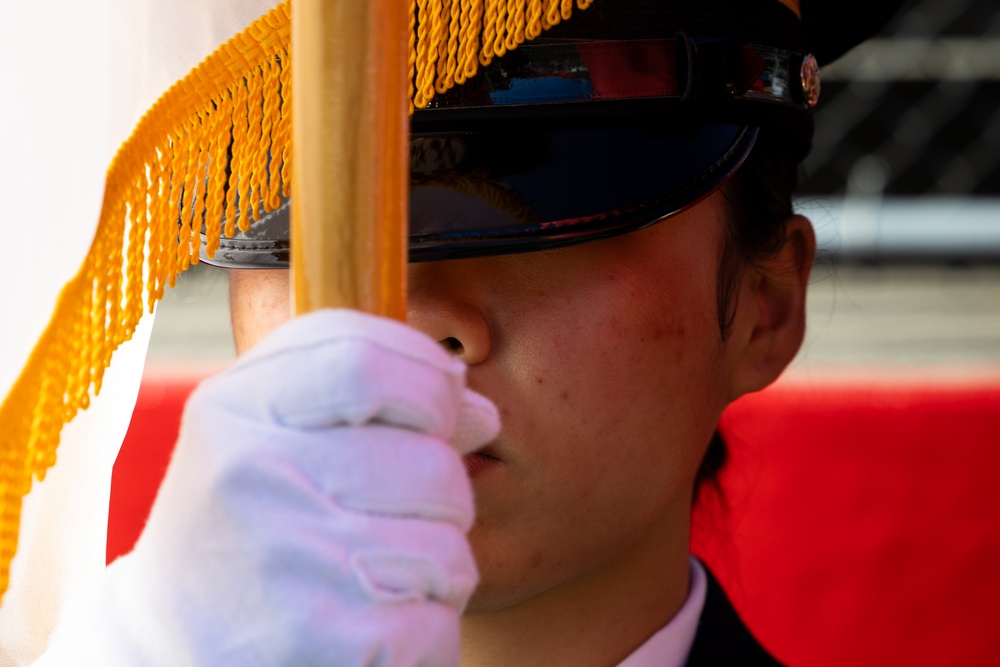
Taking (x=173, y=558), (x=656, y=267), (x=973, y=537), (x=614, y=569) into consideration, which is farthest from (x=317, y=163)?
(x=973, y=537)

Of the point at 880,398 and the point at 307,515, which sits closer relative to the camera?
the point at 307,515

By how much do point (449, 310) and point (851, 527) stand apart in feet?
3.96

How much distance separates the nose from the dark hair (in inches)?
8.9

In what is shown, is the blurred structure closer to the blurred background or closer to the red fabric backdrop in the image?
the blurred background

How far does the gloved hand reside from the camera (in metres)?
0.42

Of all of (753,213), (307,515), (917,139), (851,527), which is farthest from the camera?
(917,139)

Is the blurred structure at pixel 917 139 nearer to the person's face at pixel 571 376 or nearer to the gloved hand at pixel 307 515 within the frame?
the person's face at pixel 571 376

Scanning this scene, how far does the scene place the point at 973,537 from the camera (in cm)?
173

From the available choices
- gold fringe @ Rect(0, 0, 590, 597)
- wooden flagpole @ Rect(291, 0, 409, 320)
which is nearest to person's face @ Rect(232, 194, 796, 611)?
gold fringe @ Rect(0, 0, 590, 597)

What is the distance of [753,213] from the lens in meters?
0.92

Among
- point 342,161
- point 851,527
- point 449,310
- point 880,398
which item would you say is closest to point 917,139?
point 880,398

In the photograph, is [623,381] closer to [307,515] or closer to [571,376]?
[571,376]

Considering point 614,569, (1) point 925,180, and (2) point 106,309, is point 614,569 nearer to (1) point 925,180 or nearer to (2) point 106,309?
(2) point 106,309

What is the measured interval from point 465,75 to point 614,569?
396 millimetres
